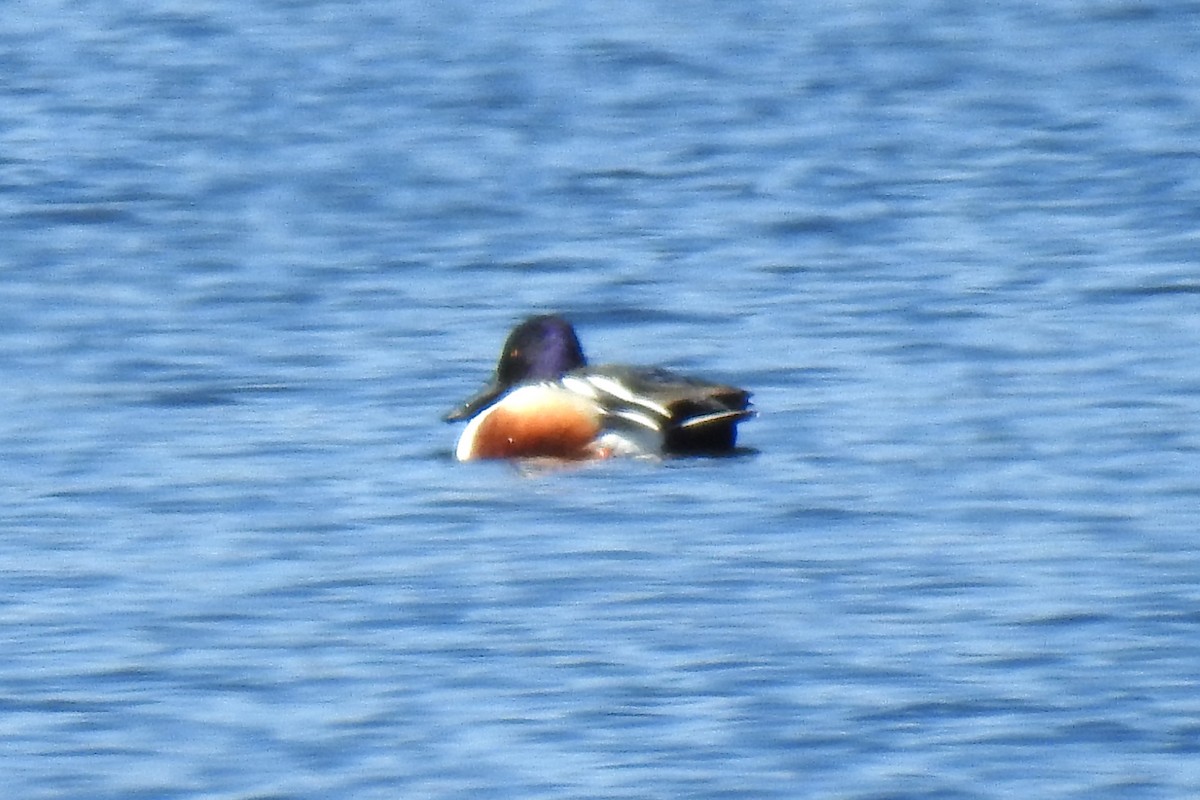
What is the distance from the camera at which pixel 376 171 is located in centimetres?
1978

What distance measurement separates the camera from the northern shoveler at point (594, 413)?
1238cm

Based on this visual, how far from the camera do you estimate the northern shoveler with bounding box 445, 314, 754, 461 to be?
1238 cm

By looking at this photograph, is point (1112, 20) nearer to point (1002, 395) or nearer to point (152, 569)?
point (1002, 395)

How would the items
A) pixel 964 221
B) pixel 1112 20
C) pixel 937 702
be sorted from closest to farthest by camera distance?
1. pixel 937 702
2. pixel 964 221
3. pixel 1112 20

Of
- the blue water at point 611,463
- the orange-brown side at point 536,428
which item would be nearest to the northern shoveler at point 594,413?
the orange-brown side at point 536,428

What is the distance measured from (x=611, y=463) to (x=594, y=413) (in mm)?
297

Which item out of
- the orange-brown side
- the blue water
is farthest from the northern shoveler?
the blue water

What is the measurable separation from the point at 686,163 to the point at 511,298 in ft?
13.9

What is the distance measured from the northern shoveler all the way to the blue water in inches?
7.9

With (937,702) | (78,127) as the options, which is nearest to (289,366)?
(937,702)

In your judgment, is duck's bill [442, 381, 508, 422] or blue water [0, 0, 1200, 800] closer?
blue water [0, 0, 1200, 800]

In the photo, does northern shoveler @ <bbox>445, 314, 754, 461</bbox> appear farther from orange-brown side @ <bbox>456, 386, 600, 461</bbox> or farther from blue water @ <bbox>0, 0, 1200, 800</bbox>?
blue water @ <bbox>0, 0, 1200, 800</bbox>

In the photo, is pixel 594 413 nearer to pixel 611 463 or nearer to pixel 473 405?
pixel 611 463

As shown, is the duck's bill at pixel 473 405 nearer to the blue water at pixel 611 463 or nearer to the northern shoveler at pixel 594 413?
the northern shoveler at pixel 594 413
